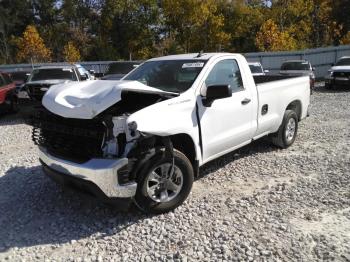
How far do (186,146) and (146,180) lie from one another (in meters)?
0.83

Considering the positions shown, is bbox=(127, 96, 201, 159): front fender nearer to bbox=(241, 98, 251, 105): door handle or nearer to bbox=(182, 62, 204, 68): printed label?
bbox=(182, 62, 204, 68): printed label

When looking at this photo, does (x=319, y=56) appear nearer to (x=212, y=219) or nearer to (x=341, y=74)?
(x=341, y=74)

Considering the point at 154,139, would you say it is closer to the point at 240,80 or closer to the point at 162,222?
the point at 162,222

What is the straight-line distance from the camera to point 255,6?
4169 centimetres

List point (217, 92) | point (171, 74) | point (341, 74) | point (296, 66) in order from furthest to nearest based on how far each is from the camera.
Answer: point (296, 66)
point (341, 74)
point (171, 74)
point (217, 92)

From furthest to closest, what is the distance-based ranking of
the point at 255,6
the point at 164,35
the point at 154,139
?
the point at 255,6 < the point at 164,35 < the point at 154,139

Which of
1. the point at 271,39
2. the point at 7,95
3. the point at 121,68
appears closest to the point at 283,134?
the point at 7,95

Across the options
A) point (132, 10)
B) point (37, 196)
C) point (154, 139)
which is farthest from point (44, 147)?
point (132, 10)

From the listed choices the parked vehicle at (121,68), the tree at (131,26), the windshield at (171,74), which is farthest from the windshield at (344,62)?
the tree at (131,26)

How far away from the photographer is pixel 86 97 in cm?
414

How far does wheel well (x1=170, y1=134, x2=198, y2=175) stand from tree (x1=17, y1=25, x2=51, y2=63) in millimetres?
35402

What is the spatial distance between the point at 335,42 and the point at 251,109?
41.5 m

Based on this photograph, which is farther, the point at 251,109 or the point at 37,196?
the point at 251,109

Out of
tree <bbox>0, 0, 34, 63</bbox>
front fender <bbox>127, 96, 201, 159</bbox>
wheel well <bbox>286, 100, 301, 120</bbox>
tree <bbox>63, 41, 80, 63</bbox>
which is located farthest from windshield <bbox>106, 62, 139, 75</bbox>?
tree <bbox>0, 0, 34, 63</bbox>
